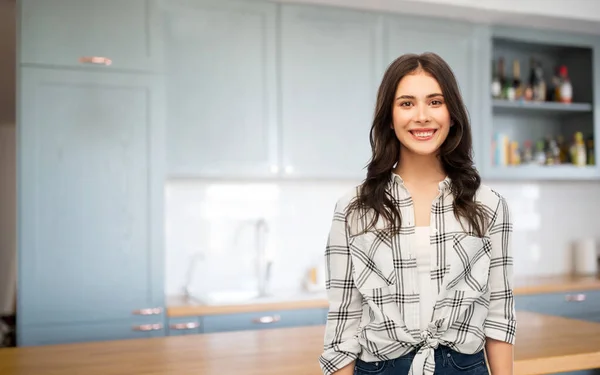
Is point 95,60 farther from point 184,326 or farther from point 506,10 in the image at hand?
point 506,10

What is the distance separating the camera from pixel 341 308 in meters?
1.29

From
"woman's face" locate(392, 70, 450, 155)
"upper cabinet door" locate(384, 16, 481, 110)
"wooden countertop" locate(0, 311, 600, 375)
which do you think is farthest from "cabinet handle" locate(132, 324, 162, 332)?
"woman's face" locate(392, 70, 450, 155)

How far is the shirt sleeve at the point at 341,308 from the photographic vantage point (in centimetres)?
128

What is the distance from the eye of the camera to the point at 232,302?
2969mm

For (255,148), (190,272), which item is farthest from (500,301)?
(190,272)

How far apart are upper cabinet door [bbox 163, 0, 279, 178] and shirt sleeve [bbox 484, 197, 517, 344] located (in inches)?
79.4

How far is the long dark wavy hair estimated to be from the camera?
4.14 feet

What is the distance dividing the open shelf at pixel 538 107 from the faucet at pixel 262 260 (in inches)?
61.5

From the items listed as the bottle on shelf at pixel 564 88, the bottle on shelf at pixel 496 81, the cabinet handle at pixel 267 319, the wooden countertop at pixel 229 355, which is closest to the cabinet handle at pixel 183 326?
the cabinet handle at pixel 267 319

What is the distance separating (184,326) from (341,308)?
1.74 metres

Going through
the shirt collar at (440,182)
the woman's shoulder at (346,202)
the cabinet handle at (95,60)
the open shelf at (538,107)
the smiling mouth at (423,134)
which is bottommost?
the woman's shoulder at (346,202)

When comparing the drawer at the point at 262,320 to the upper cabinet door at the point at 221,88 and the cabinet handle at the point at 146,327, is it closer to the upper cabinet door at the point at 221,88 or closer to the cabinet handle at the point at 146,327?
the cabinet handle at the point at 146,327

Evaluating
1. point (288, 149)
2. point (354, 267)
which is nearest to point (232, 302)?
point (288, 149)

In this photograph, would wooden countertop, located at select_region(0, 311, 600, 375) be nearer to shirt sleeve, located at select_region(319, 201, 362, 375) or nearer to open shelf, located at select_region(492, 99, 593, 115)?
shirt sleeve, located at select_region(319, 201, 362, 375)
